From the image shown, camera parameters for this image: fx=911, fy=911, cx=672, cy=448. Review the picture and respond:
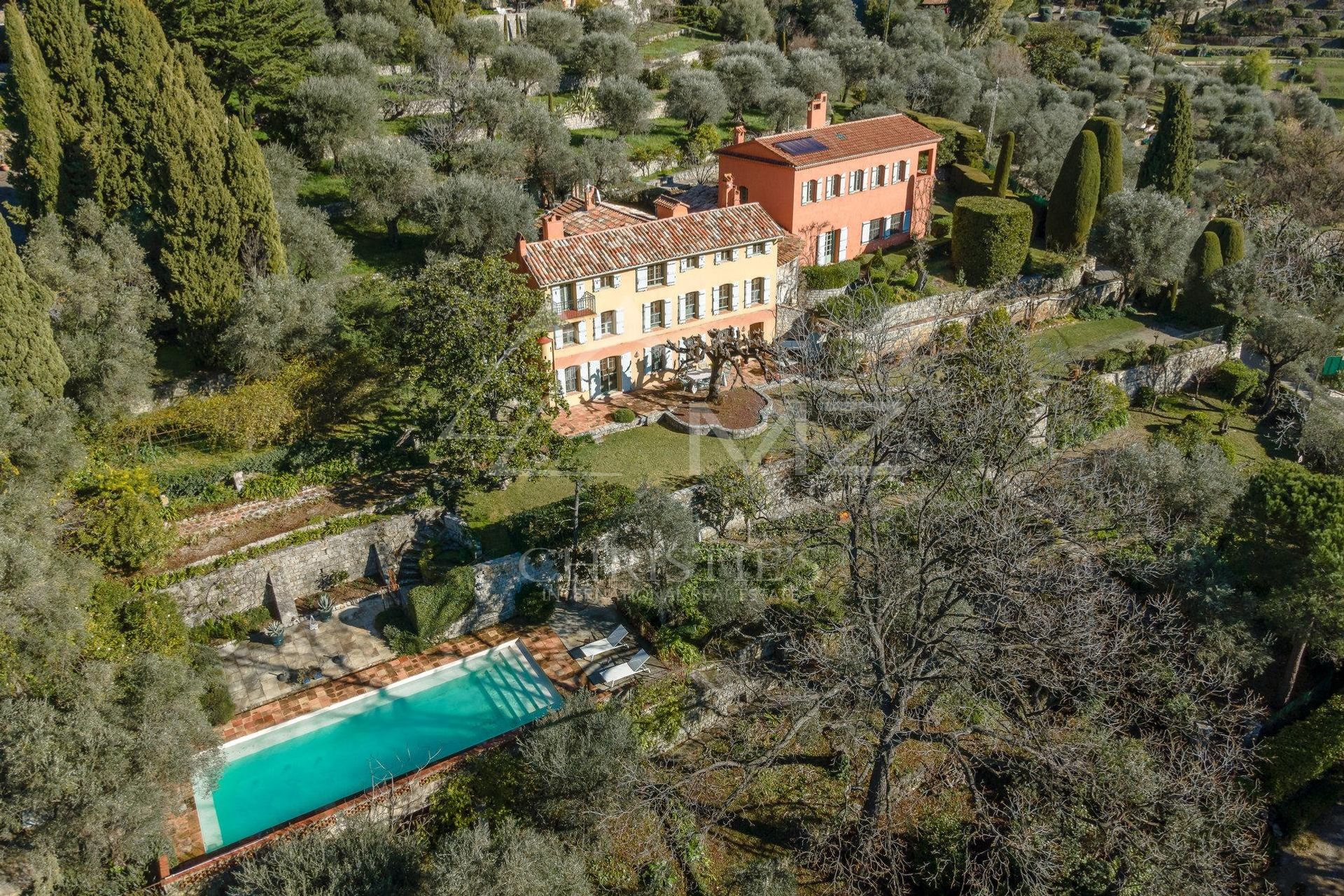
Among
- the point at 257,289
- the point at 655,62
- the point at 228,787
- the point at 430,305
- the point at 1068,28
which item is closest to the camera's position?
the point at 228,787

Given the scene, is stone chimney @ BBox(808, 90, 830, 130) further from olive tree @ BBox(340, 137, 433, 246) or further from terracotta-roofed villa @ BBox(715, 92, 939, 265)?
olive tree @ BBox(340, 137, 433, 246)

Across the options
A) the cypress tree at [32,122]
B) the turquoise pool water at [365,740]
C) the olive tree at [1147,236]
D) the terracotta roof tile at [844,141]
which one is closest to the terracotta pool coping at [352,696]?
the turquoise pool water at [365,740]

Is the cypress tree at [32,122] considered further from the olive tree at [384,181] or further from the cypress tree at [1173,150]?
the cypress tree at [1173,150]

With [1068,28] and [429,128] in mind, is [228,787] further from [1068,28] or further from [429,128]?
[1068,28]

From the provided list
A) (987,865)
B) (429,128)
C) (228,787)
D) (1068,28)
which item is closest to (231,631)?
(228,787)

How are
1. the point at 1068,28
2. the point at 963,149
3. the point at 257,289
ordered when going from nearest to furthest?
the point at 257,289, the point at 963,149, the point at 1068,28

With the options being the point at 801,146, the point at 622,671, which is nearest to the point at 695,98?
the point at 801,146

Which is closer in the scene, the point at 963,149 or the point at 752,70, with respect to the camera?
the point at 963,149
